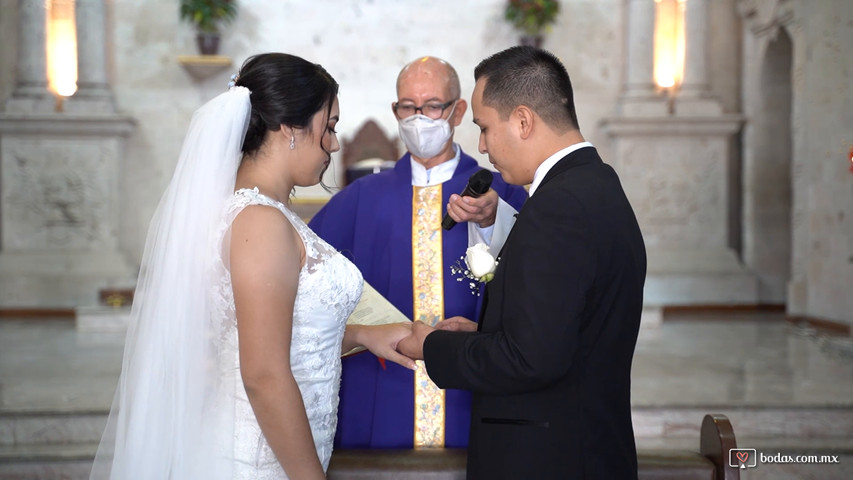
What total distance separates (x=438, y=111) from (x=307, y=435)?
1.80m

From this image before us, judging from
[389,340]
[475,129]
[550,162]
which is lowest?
[389,340]

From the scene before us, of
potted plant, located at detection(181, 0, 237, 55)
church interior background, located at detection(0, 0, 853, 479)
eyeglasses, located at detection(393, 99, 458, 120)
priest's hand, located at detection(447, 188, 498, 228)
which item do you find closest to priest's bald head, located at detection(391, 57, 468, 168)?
eyeglasses, located at detection(393, 99, 458, 120)

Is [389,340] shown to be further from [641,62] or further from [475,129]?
[641,62]

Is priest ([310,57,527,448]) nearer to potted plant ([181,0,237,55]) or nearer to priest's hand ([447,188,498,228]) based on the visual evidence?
priest's hand ([447,188,498,228])

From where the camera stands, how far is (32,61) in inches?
373

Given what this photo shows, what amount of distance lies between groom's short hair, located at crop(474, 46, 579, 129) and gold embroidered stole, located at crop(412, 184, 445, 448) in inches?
56.2

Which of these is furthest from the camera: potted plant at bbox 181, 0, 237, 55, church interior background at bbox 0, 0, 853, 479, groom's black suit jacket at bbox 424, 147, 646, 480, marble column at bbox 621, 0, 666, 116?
marble column at bbox 621, 0, 666, 116

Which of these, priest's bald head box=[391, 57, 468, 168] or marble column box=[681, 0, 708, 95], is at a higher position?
marble column box=[681, 0, 708, 95]

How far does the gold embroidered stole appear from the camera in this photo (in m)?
3.30

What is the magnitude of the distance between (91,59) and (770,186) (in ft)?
27.8

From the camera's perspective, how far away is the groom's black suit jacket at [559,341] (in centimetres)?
186

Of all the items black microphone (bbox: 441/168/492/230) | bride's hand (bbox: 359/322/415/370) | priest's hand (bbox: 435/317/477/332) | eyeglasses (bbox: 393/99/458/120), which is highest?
eyeglasses (bbox: 393/99/458/120)

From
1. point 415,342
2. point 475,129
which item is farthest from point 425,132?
point 475,129

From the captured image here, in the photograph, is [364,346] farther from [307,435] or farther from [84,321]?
[84,321]
